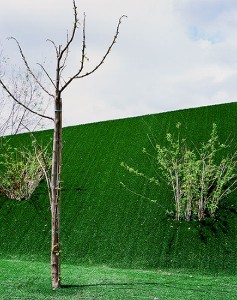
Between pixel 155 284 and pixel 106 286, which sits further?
pixel 155 284

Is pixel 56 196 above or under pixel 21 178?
under

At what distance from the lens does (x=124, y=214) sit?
8633 mm

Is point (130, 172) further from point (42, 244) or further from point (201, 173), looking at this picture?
point (42, 244)

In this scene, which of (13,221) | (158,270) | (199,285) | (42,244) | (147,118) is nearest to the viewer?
(199,285)

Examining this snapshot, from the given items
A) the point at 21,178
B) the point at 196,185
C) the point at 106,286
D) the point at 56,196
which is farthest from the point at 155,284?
the point at 21,178

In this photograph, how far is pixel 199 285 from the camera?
17.3ft

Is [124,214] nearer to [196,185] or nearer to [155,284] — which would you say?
[196,185]

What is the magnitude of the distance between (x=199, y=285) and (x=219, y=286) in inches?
8.3

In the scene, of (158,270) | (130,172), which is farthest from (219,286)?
(130,172)

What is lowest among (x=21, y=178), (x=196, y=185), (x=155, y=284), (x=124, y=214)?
(x=155, y=284)

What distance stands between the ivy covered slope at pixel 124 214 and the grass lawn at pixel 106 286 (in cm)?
154

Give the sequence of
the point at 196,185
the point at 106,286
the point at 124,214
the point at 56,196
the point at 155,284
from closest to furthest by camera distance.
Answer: the point at 56,196
the point at 106,286
the point at 155,284
the point at 196,185
the point at 124,214

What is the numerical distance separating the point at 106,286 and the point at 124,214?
3724 millimetres

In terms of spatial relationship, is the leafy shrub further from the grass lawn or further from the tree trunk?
the tree trunk
